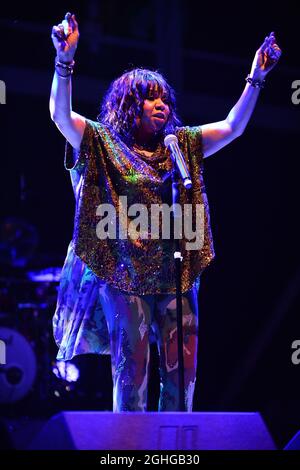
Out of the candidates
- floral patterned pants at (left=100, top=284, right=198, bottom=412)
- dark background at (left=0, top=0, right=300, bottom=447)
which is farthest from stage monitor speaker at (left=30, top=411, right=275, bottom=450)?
dark background at (left=0, top=0, right=300, bottom=447)

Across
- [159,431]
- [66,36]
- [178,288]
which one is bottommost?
[159,431]

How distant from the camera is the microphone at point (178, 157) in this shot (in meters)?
2.52

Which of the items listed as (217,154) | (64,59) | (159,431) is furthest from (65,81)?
(217,154)

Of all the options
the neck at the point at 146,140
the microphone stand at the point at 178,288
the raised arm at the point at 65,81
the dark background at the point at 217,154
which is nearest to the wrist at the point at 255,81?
the neck at the point at 146,140

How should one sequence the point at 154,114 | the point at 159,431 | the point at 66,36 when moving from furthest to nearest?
1. the point at 154,114
2. the point at 66,36
3. the point at 159,431

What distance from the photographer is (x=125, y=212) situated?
274cm

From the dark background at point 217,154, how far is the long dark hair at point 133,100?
301 centimetres

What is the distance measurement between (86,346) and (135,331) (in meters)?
0.25

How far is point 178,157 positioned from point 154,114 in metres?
0.33

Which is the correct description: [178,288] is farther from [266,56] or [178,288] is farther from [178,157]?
[266,56]

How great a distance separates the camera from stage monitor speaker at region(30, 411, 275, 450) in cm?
192

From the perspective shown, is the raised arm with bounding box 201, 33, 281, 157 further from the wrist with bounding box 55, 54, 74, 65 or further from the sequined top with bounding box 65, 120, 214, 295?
the wrist with bounding box 55, 54, 74, 65
